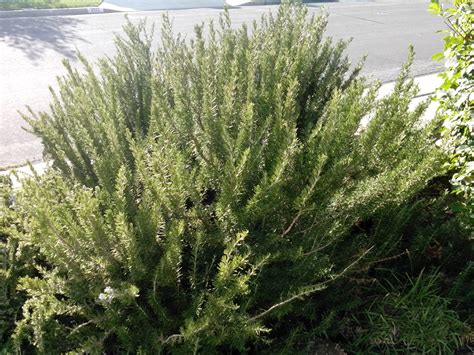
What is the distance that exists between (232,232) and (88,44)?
363 inches

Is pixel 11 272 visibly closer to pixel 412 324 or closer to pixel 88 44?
pixel 412 324

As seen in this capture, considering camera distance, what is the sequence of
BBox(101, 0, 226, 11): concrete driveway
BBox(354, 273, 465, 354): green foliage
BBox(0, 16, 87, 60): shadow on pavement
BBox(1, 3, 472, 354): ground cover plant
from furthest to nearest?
BBox(101, 0, 226, 11): concrete driveway < BBox(0, 16, 87, 60): shadow on pavement < BBox(354, 273, 465, 354): green foliage < BBox(1, 3, 472, 354): ground cover plant

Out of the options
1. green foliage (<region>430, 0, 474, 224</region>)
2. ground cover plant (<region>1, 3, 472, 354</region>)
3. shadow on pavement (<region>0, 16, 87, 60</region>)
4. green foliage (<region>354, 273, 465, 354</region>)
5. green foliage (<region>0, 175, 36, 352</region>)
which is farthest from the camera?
shadow on pavement (<region>0, 16, 87, 60</region>)

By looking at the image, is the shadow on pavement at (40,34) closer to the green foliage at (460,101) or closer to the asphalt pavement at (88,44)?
the asphalt pavement at (88,44)

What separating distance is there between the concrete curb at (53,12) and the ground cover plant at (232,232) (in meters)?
10.6

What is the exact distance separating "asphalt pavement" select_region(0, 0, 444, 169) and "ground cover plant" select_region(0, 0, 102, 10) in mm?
933

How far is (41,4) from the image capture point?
42.9ft

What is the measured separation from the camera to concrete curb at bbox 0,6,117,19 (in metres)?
11.9

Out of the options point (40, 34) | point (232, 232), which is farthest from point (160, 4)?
point (232, 232)

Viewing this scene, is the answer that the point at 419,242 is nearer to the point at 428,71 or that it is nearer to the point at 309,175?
the point at 309,175

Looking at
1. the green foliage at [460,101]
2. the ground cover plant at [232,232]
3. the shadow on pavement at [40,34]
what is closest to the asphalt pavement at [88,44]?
the shadow on pavement at [40,34]

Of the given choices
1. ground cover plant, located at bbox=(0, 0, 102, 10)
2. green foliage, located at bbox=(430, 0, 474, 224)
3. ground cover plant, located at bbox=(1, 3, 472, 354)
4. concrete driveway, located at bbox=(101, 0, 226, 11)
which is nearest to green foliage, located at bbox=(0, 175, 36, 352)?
ground cover plant, located at bbox=(1, 3, 472, 354)

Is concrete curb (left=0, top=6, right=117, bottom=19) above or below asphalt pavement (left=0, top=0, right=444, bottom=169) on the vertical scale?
above

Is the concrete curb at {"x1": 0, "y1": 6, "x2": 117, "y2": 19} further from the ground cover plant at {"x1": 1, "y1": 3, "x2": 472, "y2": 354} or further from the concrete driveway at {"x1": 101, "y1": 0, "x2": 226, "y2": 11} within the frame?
the ground cover plant at {"x1": 1, "y1": 3, "x2": 472, "y2": 354}
